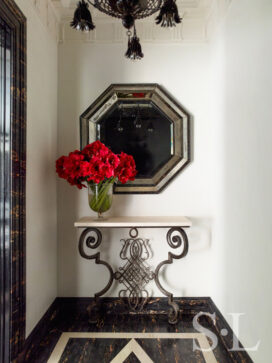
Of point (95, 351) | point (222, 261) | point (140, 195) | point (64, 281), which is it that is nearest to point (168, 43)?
point (140, 195)

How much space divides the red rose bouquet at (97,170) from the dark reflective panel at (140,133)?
0.30 m

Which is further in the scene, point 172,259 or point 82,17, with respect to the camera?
point 172,259

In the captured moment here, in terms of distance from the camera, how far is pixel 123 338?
191 centimetres

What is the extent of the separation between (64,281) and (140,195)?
1058 millimetres

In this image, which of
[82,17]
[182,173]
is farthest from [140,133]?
[82,17]

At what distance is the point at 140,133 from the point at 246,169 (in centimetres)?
110

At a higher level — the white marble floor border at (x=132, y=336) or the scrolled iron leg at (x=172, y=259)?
the scrolled iron leg at (x=172, y=259)

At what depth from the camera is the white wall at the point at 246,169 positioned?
1.30 metres

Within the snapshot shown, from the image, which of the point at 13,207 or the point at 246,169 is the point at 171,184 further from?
the point at 13,207

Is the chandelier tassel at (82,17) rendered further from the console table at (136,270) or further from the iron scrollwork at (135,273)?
the iron scrollwork at (135,273)

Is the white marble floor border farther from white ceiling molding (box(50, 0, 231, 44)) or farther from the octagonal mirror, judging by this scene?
white ceiling molding (box(50, 0, 231, 44))

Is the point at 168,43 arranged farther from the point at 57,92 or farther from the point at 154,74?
the point at 57,92

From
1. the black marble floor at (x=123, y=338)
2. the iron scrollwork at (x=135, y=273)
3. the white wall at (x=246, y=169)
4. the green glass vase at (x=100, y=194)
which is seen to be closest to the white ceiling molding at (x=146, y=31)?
the white wall at (x=246, y=169)

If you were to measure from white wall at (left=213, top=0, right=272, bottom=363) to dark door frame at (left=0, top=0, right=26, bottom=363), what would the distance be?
1.40 metres
